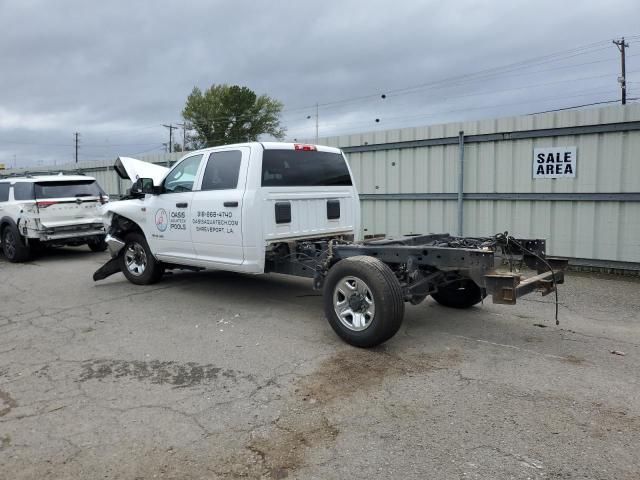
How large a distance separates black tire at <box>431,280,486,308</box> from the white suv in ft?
27.8

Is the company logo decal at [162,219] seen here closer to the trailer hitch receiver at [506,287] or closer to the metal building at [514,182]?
the trailer hitch receiver at [506,287]

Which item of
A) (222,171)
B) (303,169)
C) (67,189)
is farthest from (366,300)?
(67,189)

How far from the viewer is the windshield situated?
11585 mm

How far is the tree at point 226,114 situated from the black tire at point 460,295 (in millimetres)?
48363

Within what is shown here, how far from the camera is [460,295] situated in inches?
253

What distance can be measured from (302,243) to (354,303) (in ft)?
5.29

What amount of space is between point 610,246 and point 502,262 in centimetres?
450

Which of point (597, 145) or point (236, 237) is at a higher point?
point (597, 145)

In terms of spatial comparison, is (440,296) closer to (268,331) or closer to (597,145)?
(268,331)

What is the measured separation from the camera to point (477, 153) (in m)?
10.1

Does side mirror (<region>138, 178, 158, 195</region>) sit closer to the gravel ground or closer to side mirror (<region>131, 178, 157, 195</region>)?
side mirror (<region>131, 178, 157, 195</region>)

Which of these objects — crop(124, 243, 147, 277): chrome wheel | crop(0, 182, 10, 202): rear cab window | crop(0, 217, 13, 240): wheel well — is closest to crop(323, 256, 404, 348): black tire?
crop(124, 243, 147, 277): chrome wheel

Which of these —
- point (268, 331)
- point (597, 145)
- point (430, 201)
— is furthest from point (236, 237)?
point (597, 145)

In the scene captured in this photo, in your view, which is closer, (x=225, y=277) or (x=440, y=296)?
(x=440, y=296)
